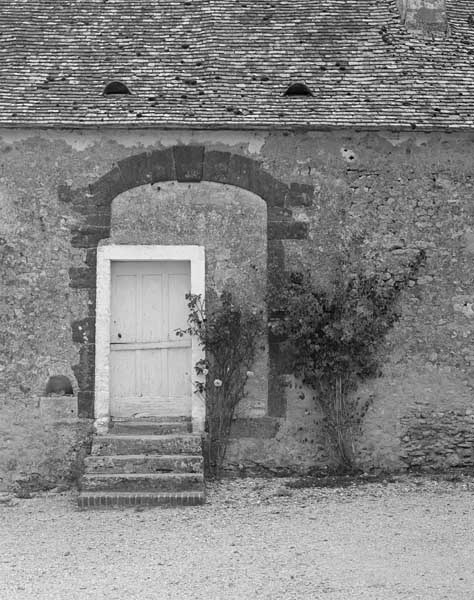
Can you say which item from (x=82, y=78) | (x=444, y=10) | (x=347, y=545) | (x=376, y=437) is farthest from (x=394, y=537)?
(x=444, y=10)

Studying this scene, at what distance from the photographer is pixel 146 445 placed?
9883 millimetres

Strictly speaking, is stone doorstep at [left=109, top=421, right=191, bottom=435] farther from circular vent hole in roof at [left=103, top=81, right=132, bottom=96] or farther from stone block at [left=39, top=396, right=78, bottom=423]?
circular vent hole in roof at [left=103, top=81, right=132, bottom=96]

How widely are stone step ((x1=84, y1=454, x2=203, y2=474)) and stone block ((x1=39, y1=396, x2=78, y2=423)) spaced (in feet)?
2.45

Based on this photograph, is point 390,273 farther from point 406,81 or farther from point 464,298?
point 406,81

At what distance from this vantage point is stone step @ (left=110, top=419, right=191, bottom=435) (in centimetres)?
1016

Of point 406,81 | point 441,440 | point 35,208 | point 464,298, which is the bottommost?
point 441,440

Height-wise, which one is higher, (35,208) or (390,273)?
(35,208)

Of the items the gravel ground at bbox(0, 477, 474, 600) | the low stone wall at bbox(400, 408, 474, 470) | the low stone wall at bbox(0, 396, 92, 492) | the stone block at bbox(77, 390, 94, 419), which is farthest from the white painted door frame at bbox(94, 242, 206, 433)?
the low stone wall at bbox(400, 408, 474, 470)

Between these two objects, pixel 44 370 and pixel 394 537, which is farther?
pixel 44 370

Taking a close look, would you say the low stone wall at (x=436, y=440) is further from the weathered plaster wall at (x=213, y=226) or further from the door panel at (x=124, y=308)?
the door panel at (x=124, y=308)

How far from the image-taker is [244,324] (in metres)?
10.2

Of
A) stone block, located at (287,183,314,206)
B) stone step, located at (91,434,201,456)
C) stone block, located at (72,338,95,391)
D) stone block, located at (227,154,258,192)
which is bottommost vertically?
stone step, located at (91,434,201,456)

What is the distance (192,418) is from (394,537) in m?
3.15

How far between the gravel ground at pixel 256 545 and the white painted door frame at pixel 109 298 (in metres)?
0.98
